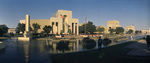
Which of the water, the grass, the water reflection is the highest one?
the grass

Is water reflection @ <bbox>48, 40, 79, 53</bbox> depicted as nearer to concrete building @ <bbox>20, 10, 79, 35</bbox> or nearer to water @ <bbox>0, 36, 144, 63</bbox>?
water @ <bbox>0, 36, 144, 63</bbox>

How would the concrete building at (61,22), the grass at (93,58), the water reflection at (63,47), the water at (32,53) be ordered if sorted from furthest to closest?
the concrete building at (61,22) < the water reflection at (63,47) < the water at (32,53) < the grass at (93,58)

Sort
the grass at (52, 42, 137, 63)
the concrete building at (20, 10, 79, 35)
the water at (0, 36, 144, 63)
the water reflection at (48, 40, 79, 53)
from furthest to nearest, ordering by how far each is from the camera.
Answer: the concrete building at (20, 10, 79, 35) < the water reflection at (48, 40, 79, 53) < the water at (0, 36, 144, 63) < the grass at (52, 42, 137, 63)

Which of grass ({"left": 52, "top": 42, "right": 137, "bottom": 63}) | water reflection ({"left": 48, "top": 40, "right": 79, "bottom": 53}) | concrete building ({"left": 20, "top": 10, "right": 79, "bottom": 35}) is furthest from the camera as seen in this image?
concrete building ({"left": 20, "top": 10, "right": 79, "bottom": 35})

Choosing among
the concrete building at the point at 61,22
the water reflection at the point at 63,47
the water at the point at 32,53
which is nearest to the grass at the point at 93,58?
the water at the point at 32,53

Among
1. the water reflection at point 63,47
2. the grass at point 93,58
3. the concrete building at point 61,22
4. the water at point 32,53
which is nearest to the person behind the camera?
the grass at point 93,58

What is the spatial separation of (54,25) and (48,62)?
59.8 metres

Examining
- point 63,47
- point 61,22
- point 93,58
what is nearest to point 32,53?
point 63,47

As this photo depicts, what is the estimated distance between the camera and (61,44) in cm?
1858

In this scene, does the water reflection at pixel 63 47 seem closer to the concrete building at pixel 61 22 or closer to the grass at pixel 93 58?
the grass at pixel 93 58

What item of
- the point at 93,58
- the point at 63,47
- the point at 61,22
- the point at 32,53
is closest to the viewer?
the point at 93,58

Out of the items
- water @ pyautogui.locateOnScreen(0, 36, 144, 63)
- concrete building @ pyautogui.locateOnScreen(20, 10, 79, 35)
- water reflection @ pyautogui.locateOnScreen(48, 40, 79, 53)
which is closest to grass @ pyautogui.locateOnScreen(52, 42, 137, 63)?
water @ pyautogui.locateOnScreen(0, 36, 144, 63)

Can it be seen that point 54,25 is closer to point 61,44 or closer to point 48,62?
point 61,44

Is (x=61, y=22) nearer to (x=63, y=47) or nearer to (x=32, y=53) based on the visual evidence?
(x=63, y=47)
